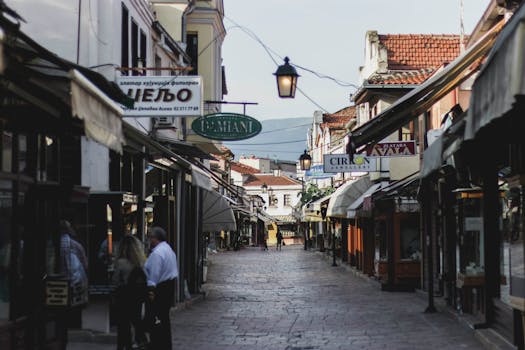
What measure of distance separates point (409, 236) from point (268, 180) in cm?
9200

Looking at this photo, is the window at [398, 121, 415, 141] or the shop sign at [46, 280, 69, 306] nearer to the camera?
the shop sign at [46, 280, 69, 306]

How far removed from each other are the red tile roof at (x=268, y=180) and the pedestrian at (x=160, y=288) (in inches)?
4003

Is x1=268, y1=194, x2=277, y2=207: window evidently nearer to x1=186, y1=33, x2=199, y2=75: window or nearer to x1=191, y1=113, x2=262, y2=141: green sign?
x1=186, y1=33, x2=199, y2=75: window

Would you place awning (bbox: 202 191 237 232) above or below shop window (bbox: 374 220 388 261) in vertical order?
above

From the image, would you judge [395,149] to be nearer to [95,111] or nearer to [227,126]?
[227,126]

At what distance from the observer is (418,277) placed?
2630 cm

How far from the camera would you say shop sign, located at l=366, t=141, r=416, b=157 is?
21.0 m

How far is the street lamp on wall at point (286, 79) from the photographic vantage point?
59.3ft

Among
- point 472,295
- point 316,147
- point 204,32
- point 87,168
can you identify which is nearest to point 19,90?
point 87,168

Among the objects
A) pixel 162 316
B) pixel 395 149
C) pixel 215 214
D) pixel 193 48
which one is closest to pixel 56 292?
pixel 162 316

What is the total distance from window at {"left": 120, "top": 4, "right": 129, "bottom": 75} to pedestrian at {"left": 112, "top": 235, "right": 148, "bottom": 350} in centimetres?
611

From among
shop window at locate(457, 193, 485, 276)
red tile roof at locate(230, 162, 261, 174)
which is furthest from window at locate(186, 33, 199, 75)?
red tile roof at locate(230, 162, 261, 174)

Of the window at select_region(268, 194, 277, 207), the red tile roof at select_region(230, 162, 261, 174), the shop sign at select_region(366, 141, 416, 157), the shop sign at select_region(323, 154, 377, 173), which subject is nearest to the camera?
the shop sign at select_region(366, 141, 416, 157)

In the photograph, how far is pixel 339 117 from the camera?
7281 centimetres
